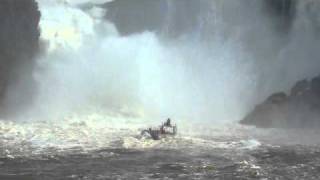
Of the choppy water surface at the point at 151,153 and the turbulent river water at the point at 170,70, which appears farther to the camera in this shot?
the turbulent river water at the point at 170,70

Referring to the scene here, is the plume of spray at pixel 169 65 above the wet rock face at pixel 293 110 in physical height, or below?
above

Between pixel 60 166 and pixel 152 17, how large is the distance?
97.9ft

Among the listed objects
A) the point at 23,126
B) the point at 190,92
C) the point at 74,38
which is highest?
the point at 74,38

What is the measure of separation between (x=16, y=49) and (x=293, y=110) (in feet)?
58.8

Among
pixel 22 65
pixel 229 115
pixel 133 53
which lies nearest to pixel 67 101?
pixel 22 65

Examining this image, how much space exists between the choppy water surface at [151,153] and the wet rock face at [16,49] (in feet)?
23.7

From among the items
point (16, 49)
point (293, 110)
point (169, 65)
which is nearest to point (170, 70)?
point (169, 65)

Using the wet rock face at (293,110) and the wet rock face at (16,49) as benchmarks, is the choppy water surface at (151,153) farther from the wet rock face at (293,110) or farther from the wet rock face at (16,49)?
the wet rock face at (16,49)

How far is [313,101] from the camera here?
42844 mm

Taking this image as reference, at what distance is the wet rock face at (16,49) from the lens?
46.5 m

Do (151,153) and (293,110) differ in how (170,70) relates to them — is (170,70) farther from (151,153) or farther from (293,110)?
(151,153)

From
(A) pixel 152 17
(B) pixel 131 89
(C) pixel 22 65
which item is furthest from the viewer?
(A) pixel 152 17

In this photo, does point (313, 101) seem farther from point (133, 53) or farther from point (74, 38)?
point (74, 38)

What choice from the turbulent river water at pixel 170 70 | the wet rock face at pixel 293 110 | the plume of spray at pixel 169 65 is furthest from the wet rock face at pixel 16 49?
the wet rock face at pixel 293 110
